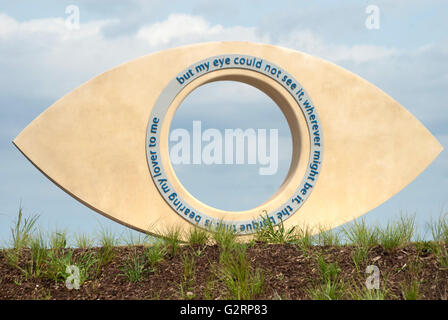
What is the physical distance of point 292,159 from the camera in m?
11.4

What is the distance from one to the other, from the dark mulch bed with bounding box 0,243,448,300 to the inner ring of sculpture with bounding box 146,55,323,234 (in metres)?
2.72

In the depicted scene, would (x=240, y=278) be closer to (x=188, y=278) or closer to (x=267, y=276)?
A: (x=267, y=276)

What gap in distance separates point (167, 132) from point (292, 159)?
270 cm

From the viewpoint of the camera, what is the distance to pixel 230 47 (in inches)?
421

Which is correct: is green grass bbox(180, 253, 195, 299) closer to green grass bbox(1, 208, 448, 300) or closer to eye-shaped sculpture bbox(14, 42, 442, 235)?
green grass bbox(1, 208, 448, 300)

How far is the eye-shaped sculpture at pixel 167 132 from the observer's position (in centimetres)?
1020

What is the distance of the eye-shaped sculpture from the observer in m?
10.2

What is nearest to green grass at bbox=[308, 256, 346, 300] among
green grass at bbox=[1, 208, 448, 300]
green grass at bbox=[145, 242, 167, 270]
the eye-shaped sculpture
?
green grass at bbox=[1, 208, 448, 300]

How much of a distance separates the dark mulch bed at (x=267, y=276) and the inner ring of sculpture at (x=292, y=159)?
2716 mm

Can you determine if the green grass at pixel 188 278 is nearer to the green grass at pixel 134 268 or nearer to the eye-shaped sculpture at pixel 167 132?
the green grass at pixel 134 268

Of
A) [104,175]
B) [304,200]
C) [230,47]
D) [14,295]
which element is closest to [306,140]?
[304,200]

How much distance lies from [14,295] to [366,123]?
7.42 meters
